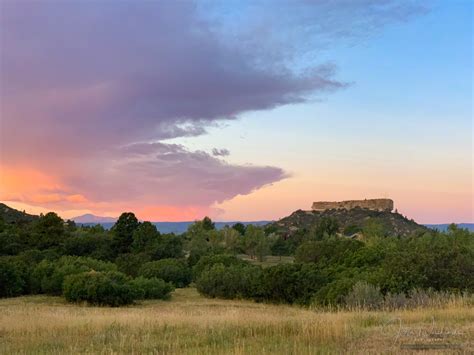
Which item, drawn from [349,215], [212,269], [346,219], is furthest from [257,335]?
[349,215]

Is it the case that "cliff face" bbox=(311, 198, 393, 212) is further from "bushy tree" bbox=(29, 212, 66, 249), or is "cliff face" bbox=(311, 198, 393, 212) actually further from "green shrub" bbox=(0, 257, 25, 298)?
"green shrub" bbox=(0, 257, 25, 298)

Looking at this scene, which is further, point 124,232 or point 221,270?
point 124,232

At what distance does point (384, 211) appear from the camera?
142m

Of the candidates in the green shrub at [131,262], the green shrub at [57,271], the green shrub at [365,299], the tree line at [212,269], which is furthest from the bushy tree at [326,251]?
the green shrub at [365,299]

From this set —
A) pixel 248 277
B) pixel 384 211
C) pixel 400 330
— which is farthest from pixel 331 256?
pixel 384 211

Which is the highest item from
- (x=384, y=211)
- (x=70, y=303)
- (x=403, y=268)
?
(x=384, y=211)

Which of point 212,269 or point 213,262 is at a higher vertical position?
point 213,262

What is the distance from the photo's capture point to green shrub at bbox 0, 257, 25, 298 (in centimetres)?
3780

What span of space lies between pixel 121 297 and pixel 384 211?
118 meters

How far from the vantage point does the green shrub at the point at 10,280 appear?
37.8 meters

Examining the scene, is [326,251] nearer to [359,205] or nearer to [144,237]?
[144,237]

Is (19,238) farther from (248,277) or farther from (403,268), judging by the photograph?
(403,268)

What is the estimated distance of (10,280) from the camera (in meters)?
38.3

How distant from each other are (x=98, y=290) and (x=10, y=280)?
8394mm
